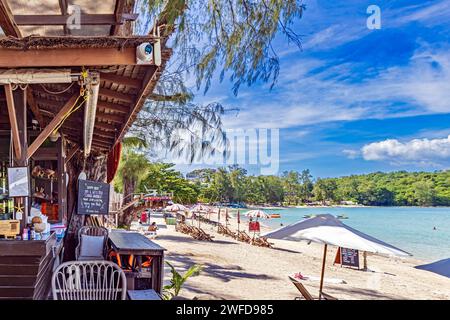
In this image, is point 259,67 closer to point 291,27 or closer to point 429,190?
point 291,27

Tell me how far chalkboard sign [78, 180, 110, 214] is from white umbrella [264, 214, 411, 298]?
2.84 meters

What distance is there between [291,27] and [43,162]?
401 centimetres

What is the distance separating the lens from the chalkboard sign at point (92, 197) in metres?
5.89

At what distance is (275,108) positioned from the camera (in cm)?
2298

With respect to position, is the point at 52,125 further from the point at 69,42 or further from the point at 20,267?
the point at 20,267

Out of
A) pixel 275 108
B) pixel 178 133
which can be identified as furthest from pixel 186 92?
pixel 275 108

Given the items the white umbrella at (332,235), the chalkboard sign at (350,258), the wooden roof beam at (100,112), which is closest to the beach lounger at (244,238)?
the chalkboard sign at (350,258)

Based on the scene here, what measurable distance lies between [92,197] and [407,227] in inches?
1588

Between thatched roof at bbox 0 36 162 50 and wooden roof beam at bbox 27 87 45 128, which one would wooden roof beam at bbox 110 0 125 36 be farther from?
wooden roof beam at bbox 27 87 45 128

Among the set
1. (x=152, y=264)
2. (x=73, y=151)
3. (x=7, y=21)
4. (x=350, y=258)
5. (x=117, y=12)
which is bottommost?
(x=350, y=258)

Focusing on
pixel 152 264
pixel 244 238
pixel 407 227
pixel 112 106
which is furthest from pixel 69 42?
pixel 407 227

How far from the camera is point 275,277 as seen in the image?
33.0ft

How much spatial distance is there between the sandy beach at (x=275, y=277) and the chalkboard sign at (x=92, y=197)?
2.13m
